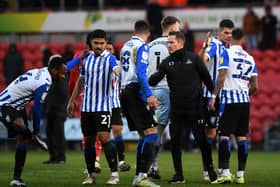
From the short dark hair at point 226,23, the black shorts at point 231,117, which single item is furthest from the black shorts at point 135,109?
the short dark hair at point 226,23

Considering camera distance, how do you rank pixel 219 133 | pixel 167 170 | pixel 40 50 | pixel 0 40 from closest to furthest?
1. pixel 219 133
2. pixel 167 170
3. pixel 40 50
4. pixel 0 40

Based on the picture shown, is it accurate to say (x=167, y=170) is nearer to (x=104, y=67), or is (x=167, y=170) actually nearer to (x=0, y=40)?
(x=104, y=67)

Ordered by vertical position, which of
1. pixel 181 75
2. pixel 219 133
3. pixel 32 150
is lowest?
pixel 32 150

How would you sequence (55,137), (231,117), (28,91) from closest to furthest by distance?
(28,91) → (231,117) → (55,137)

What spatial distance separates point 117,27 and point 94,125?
58.5 feet

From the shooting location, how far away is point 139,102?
44.8 ft

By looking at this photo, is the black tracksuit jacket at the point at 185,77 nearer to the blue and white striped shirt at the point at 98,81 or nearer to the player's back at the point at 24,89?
the blue and white striped shirt at the point at 98,81

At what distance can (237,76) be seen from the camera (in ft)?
47.9

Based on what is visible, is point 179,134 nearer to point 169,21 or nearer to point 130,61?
Result: point 130,61

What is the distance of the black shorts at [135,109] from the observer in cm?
1355

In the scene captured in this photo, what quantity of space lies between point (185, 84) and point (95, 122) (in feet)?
4.72

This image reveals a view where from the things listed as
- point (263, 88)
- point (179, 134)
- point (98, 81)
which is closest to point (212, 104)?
point (179, 134)

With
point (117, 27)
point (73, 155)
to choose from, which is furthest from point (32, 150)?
point (117, 27)

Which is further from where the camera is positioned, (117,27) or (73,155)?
(117,27)
